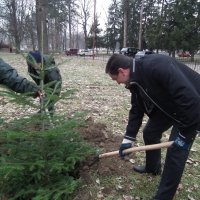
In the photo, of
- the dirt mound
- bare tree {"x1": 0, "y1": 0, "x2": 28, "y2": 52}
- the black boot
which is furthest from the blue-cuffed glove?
bare tree {"x1": 0, "y1": 0, "x2": 28, "y2": 52}

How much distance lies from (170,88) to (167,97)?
289 mm

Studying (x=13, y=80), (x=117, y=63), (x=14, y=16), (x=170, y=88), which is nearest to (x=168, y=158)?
(x=170, y=88)

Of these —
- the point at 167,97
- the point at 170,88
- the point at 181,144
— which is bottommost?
the point at 181,144

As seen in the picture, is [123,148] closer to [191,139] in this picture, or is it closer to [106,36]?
[191,139]

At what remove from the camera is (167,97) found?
2.16 meters

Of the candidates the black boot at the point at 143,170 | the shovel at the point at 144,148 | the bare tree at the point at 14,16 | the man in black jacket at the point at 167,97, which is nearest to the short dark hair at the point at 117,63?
the man in black jacket at the point at 167,97

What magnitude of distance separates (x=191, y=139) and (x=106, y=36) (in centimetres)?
4432

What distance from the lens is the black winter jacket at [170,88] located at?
1.84 m

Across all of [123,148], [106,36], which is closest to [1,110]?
[123,148]

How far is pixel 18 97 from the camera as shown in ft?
6.68

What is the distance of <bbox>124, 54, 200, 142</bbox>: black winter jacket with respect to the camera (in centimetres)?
184

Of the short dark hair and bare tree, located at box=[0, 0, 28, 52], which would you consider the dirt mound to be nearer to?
the short dark hair

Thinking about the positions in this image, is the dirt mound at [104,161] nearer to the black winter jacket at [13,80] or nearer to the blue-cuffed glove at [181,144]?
the blue-cuffed glove at [181,144]

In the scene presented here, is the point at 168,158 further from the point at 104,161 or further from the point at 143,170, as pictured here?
the point at 104,161
